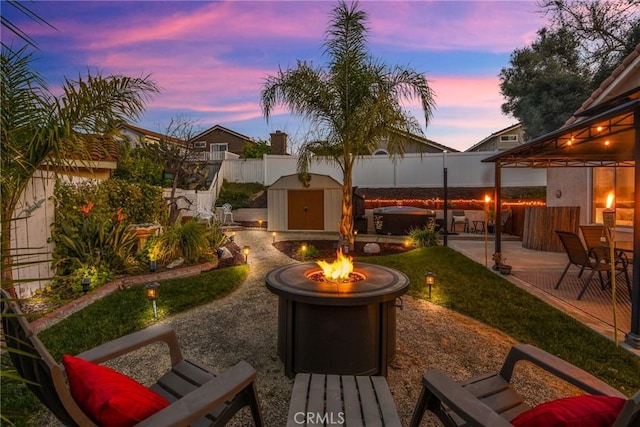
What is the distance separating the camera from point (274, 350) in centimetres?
367

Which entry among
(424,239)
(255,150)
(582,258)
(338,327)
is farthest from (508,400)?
(255,150)

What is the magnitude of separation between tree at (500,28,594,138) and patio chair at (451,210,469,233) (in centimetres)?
800

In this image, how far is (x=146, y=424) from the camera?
138 centimetres

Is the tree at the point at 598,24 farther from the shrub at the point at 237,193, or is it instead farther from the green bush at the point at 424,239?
the shrub at the point at 237,193

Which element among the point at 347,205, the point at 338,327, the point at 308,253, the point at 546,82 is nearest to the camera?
the point at 338,327

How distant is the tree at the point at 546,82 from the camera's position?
16.4m

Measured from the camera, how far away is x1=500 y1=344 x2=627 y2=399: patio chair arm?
1.73 metres

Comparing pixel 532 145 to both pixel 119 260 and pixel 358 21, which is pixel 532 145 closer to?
pixel 358 21

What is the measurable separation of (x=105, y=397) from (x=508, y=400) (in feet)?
7.05

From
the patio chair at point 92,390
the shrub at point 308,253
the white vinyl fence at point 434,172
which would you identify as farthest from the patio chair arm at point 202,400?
the white vinyl fence at point 434,172

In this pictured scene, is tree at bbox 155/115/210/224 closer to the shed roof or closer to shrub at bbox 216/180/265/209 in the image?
shrub at bbox 216/180/265/209

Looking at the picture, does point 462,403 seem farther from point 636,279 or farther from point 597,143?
point 597,143

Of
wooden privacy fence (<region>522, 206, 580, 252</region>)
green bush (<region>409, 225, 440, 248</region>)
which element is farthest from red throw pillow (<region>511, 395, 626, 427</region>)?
wooden privacy fence (<region>522, 206, 580, 252</region>)

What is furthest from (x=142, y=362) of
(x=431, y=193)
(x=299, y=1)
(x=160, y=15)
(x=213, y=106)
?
(x=431, y=193)
